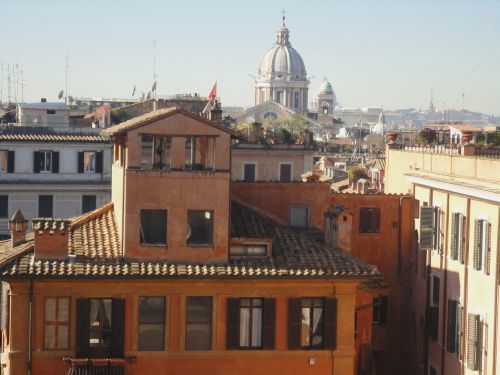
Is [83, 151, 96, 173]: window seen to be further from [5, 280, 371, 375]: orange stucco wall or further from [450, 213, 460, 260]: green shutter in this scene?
[5, 280, 371, 375]: orange stucco wall

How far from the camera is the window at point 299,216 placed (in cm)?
2870

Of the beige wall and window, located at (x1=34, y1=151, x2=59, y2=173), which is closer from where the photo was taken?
the beige wall

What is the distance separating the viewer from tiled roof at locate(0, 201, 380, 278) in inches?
917

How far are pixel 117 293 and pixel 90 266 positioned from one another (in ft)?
2.44

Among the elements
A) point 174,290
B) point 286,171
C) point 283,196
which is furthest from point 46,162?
point 174,290

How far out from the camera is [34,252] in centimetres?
2370

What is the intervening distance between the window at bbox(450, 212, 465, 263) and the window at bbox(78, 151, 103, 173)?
2075 cm

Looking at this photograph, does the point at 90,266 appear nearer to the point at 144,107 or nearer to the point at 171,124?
the point at 171,124

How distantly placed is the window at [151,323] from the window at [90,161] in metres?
22.8

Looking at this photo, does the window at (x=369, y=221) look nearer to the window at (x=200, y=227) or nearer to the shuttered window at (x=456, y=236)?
the shuttered window at (x=456, y=236)

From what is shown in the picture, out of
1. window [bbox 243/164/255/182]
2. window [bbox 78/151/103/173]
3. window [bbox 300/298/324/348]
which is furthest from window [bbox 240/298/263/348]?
window [bbox 78/151/103/173]

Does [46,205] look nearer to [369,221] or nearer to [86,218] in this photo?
[369,221]

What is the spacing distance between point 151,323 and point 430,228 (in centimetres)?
886

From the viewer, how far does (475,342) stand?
26219mm
